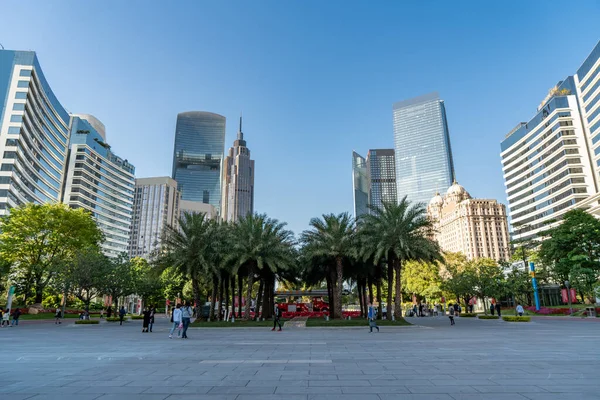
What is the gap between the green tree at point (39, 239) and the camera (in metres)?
50.3

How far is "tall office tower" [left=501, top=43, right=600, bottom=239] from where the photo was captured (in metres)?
89.5

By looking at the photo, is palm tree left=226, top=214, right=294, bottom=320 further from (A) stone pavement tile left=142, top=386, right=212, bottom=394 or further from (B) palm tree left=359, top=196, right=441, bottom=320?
(A) stone pavement tile left=142, top=386, right=212, bottom=394

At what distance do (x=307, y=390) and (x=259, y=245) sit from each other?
2678 cm

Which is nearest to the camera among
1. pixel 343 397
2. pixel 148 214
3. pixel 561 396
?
pixel 561 396

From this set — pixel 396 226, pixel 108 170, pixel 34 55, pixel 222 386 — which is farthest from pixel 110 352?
pixel 108 170

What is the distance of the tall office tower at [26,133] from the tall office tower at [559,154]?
A: 111 m

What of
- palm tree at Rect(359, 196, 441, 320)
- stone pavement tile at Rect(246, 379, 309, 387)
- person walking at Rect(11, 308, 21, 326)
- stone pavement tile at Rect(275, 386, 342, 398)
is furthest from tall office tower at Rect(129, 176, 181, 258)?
stone pavement tile at Rect(275, 386, 342, 398)

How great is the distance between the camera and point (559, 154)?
10738 centimetres

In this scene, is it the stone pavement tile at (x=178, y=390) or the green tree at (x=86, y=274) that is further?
the green tree at (x=86, y=274)

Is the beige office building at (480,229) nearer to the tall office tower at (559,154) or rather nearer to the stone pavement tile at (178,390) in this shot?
the tall office tower at (559,154)

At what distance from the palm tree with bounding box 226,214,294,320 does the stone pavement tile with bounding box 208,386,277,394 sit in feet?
83.7

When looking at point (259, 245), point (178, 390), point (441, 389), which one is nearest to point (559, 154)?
point (259, 245)

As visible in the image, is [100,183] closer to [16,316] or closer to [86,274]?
[86,274]

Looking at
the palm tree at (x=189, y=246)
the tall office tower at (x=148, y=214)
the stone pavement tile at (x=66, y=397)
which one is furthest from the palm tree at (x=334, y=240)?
the tall office tower at (x=148, y=214)
